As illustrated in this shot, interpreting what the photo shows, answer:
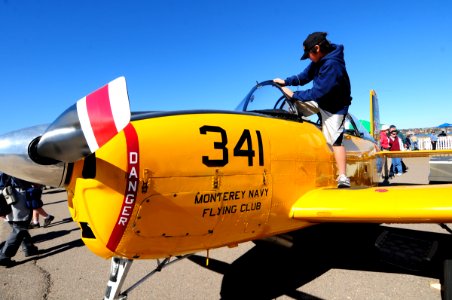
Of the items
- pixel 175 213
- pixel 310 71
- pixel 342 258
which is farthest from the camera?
pixel 342 258

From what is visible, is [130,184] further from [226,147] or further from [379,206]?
[379,206]

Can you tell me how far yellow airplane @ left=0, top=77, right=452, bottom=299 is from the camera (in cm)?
166

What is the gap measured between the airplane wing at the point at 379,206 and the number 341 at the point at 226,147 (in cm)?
71

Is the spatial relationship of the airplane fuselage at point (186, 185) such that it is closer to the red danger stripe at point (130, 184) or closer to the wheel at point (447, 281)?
the red danger stripe at point (130, 184)

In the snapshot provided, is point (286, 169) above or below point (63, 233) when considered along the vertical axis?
above

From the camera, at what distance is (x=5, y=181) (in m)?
5.75

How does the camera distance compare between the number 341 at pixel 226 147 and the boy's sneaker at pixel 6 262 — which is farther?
the boy's sneaker at pixel 6 262

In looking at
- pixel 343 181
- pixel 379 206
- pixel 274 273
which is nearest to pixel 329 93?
pixel 343 181

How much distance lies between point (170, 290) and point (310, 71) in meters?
3.09

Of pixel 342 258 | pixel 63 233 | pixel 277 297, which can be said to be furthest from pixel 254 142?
pixel 63 233

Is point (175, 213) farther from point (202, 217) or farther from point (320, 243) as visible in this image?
point (320, 243)

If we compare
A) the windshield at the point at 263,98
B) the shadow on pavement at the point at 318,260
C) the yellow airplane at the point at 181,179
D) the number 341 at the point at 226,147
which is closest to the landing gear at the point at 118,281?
the yellow airplane at the point at 181,179

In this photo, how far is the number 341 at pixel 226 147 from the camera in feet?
7.47

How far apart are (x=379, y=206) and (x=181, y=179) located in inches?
67.4
